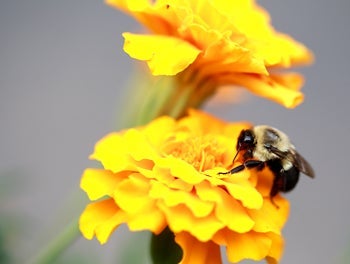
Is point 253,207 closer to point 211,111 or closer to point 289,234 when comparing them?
point 211,111

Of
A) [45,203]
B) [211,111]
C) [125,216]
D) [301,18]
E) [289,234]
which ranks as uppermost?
[301,18]

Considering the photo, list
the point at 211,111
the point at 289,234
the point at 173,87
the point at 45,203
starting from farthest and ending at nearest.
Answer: the point at 289,234, the point at 45,203, the point at 211,111, the point at 173,87

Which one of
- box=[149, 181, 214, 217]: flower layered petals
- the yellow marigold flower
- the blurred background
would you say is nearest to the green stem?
the yellow marigold flower

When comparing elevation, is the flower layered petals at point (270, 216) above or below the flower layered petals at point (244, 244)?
above

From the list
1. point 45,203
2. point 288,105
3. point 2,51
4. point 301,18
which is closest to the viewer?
point 288,105

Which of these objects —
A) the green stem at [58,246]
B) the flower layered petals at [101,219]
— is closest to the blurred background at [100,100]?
the green stem at [58,246]

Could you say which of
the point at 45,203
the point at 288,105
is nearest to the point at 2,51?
the point at 45,203

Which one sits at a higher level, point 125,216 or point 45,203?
point 125,216

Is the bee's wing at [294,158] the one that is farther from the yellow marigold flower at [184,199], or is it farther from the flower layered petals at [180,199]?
the flower layered petals at [180,199]
